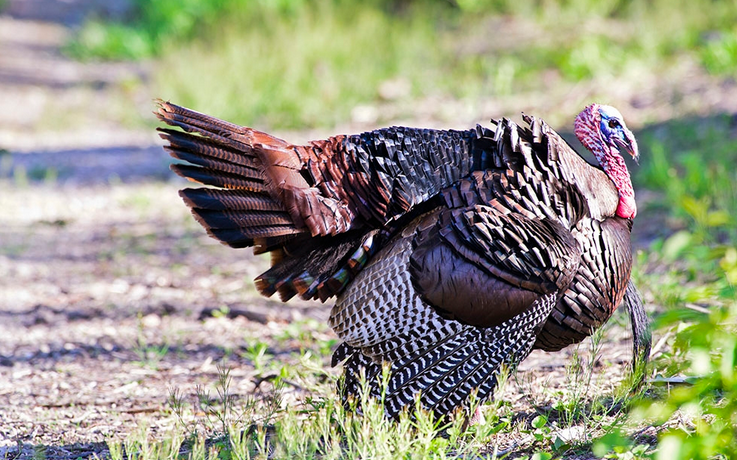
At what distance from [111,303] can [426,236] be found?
2.75 metres

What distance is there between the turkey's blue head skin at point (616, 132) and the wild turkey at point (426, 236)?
25cm

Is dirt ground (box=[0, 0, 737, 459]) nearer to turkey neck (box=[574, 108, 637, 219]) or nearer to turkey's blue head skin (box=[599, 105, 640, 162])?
turkey neck (box=[574, 108, 637, 219])

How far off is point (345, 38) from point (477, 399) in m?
8.88

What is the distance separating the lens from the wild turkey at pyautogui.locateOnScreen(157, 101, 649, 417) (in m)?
2.97

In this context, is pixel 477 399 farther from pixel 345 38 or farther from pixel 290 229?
pixel 345 38

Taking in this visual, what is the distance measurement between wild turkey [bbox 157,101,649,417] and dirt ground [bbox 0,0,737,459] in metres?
0.59

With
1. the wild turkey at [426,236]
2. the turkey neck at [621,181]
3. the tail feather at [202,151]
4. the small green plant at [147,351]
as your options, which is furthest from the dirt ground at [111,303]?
the tail feather at [202,151]

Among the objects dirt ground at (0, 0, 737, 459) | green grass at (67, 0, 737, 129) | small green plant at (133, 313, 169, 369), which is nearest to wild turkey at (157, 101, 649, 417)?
dirt ground at (0, 0, 737, 459)

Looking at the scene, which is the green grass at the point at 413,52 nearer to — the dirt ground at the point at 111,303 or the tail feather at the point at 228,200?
the dirt ground at the point at 111,303

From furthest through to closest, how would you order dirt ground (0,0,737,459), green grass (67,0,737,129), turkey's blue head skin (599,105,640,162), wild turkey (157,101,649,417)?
green grass (67,0,737,129) → dirt ground (0,0,737,459) → turkey's blue head skin (599,105,640,162) → wild turkey (157,101,649,417)

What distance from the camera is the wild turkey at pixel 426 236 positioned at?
2967 mm

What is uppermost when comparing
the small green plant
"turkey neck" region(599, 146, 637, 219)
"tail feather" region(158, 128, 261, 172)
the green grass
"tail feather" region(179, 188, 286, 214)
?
the green grass

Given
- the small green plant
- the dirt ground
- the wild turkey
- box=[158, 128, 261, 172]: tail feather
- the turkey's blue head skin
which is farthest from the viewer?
the small green plant

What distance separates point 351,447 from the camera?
2.96 metres
